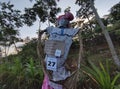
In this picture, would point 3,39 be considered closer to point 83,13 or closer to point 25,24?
point 25,24

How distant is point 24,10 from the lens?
39.7 feet

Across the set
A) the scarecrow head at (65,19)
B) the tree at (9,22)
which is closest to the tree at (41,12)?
the tree at (9,22)

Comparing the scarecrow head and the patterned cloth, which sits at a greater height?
the scarecrow head

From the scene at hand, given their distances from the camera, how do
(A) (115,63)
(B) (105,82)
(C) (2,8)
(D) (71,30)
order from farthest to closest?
(C) (2,8) < (A) (115,63) < (B) (105,82) < (D) (71,30)

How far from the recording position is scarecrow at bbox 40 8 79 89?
3.27m

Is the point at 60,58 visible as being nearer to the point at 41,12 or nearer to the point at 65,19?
the point at 65,19

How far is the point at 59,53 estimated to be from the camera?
3258mm

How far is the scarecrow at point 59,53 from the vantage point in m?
3.27

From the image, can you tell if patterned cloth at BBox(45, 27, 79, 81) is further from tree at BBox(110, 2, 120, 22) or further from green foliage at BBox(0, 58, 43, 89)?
tree at BBox(110, 2, 120, 22)

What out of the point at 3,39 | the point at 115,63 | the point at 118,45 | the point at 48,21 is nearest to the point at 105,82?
the point at 115,63

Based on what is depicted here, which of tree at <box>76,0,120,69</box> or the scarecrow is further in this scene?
tree at <box>76,0,120,69</box>

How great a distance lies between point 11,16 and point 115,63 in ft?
22.8

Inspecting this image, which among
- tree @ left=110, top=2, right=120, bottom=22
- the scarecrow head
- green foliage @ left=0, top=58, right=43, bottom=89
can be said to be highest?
tree @ left=110, top=2, right=120, bottom=22

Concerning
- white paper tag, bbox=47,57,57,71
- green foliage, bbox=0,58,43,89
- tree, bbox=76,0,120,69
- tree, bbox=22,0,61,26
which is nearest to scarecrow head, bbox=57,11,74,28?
white paper tag, bbox=47,57,57,71
